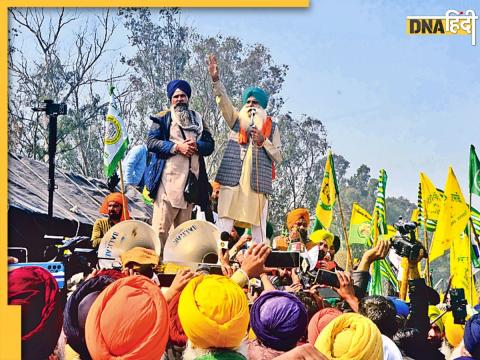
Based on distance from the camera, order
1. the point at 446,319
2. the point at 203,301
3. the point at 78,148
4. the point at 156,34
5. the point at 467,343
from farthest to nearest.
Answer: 1. the point at 78,148
2. the point at 156,34
3. the point at 446,319
4. the point at 467,343
5. the point at 203,301

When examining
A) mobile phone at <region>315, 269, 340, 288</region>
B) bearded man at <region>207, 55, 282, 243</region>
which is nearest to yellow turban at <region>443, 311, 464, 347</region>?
mobile phone at <region>315, 269, 340, 288</region>

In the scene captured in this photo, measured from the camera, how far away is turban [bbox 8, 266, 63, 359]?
3227 millimetres

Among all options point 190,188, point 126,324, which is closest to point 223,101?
point 190,188

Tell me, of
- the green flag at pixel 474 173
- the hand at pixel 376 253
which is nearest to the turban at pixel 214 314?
the hand at pixel 376 253

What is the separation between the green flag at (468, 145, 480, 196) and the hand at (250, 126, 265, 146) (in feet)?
9.00

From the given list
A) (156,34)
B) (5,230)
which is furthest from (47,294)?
(156,34)

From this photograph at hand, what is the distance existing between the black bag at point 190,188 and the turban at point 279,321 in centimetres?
322

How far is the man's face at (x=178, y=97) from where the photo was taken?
6676 mm

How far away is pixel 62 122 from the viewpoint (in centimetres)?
1336

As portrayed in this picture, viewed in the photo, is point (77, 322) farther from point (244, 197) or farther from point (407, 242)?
point (244, 197)

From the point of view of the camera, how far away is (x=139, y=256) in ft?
18.8

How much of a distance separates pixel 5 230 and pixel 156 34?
5830 millimetres

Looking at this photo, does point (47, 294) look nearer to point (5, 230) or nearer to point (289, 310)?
point (289, 310)

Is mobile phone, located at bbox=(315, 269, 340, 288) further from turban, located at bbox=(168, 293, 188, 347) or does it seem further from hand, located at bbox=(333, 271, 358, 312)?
turban, located at bbox=(168, 293, 188, 347)
